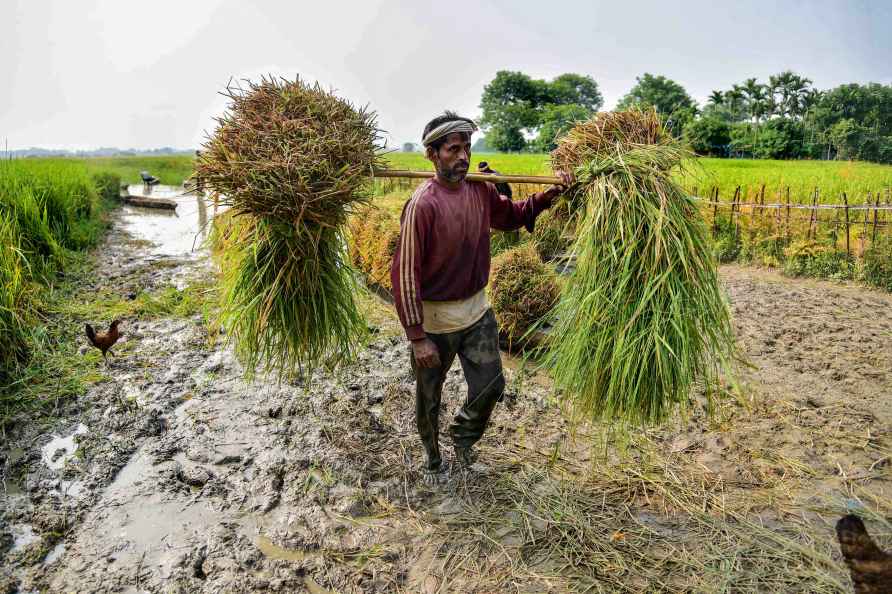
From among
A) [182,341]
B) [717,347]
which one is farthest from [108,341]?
[717,347]

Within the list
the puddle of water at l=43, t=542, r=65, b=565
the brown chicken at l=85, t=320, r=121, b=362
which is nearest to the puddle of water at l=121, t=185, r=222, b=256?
the brown chicken at l=85, t=320, r=121, b=362

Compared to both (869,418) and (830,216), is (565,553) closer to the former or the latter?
(869,418)

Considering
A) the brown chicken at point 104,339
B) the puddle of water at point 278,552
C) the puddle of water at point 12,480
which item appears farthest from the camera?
the brown chicken at point 104,339

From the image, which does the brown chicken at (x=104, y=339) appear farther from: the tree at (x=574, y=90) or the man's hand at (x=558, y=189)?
the tree at (x=574, y=90)

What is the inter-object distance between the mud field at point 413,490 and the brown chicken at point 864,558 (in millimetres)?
764

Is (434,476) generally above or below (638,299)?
below

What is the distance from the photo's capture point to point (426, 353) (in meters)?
2.46

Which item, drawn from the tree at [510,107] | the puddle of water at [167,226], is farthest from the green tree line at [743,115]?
the puddle of water at [167,226]

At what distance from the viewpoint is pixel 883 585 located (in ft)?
4.28

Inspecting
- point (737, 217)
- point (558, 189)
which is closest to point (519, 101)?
point (737, 217)

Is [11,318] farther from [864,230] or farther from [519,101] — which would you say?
[519,101]

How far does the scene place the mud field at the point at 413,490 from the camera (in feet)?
6.98

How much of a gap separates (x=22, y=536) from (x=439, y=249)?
82.4 inches

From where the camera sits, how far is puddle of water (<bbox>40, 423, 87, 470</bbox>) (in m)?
2.94
